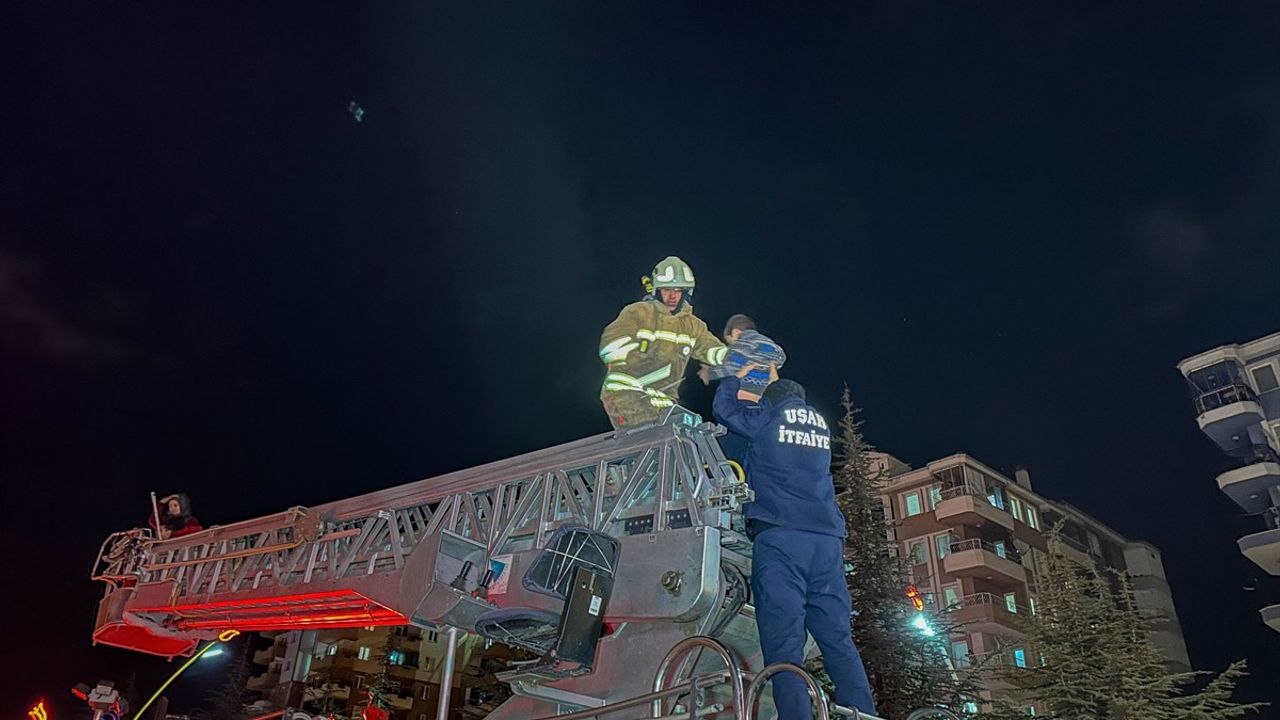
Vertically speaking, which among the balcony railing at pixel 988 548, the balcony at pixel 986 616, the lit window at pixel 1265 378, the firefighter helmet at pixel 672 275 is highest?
the lit window at pixel 1265 378

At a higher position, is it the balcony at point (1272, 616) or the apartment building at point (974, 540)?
the apartment building at point (974, 540)

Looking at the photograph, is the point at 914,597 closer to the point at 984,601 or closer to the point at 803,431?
the point at 803,431

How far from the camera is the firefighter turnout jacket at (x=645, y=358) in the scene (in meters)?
7.48

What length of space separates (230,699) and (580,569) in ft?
139

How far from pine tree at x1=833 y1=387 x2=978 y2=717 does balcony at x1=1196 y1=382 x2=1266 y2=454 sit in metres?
25.5

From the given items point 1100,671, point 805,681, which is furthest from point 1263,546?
point 805,681

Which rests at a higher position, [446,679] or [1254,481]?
[1254,481]

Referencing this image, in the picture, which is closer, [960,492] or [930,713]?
[930,713]

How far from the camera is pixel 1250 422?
34.8 m

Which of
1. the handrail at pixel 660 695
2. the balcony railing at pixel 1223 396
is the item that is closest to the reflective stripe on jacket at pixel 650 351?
the handrail at pixel 660 695

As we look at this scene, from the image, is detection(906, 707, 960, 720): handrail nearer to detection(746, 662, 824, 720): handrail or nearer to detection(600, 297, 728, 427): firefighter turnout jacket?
detection(746, 662, 824, 720): handrail

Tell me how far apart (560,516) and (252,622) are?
4.84m

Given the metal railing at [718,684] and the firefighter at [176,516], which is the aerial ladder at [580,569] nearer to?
the metal railing at [718,684]

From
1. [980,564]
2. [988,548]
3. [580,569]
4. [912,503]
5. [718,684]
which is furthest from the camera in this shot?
[912,503]
